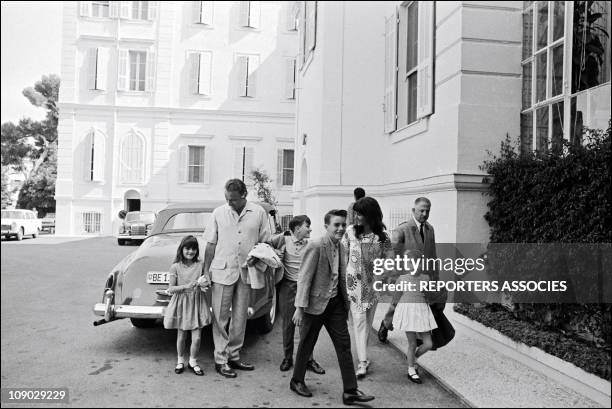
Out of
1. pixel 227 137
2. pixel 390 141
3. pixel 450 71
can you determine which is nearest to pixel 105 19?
pixel 227 137

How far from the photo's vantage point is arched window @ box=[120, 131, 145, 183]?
91.0ft

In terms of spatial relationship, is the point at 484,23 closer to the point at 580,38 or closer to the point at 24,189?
the point at 580,38

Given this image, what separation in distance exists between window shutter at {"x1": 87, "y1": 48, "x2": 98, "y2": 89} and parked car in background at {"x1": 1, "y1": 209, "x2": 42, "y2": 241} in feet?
25.2

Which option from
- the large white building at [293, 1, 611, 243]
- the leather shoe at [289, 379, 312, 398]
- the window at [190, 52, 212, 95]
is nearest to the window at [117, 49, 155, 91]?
the window at [190, 52, 212, 95]

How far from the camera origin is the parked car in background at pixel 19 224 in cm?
1992

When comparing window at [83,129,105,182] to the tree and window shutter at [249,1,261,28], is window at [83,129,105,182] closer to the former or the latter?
the tree

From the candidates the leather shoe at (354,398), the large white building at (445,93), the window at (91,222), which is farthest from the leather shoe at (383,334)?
the window at (91,222)

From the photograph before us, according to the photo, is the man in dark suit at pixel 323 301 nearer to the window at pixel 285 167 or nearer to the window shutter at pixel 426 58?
the window shutter at pixel 426 58

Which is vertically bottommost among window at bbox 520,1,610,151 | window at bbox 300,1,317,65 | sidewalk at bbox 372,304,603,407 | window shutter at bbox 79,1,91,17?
sidewalk at bbox 372,304,603,407

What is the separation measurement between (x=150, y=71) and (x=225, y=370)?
2529 centimetres

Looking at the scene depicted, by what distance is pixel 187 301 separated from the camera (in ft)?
17.6

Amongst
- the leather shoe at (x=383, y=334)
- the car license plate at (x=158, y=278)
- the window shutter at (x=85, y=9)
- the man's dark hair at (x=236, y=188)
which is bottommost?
the leather shoe at (x=383, y=334)

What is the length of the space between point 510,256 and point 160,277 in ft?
13.7

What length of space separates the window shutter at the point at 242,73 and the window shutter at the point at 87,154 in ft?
26.8
